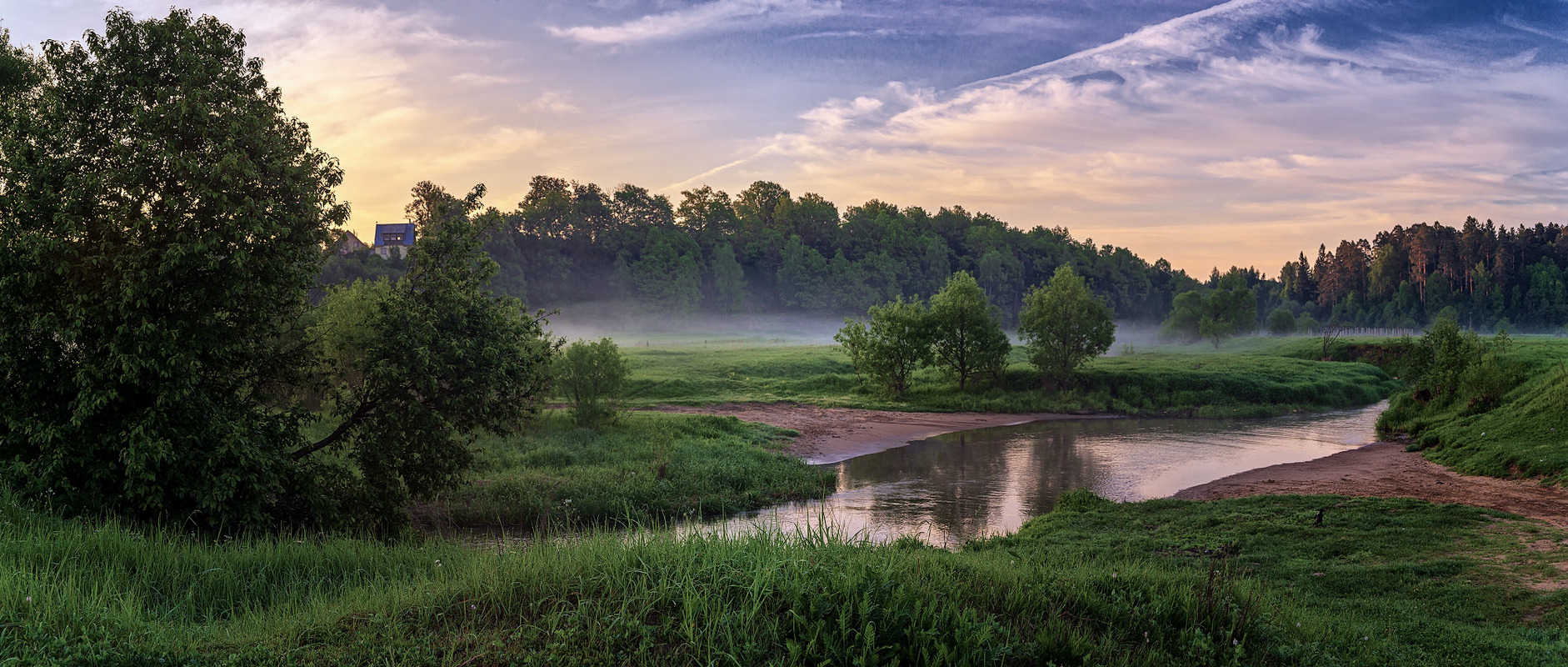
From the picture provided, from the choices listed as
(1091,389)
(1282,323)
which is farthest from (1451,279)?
(1091,389)

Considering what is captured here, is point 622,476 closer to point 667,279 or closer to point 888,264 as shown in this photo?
point 667,279

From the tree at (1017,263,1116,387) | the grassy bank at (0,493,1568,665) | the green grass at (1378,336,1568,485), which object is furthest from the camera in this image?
the tree at (1017,263,1116,387)

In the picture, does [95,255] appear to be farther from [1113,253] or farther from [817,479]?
[1113,253]

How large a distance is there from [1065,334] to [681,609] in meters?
49.6

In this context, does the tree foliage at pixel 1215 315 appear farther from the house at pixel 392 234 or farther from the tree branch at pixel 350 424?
the house at pixel 392 234

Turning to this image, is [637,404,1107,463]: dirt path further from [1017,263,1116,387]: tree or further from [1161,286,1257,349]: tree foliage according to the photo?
[1161,286,1257,349]: tree foliage

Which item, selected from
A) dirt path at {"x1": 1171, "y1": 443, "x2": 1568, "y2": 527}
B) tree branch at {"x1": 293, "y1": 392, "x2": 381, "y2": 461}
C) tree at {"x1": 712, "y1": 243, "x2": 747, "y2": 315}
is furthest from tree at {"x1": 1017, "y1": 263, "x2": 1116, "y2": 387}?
tree at {"x1": 712, "y1": 243, "x2": 747, "y2": 315}

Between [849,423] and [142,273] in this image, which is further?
[849,423]

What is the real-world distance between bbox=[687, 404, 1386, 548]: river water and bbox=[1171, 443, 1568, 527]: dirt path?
85.5 inches

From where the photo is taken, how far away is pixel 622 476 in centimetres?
2292

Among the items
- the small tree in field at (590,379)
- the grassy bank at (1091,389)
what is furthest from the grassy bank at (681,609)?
the grassy bank at (1091,389)

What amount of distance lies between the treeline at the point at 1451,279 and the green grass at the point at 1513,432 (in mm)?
118682

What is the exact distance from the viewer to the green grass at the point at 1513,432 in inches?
829

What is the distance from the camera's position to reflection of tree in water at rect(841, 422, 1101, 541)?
21141mm
